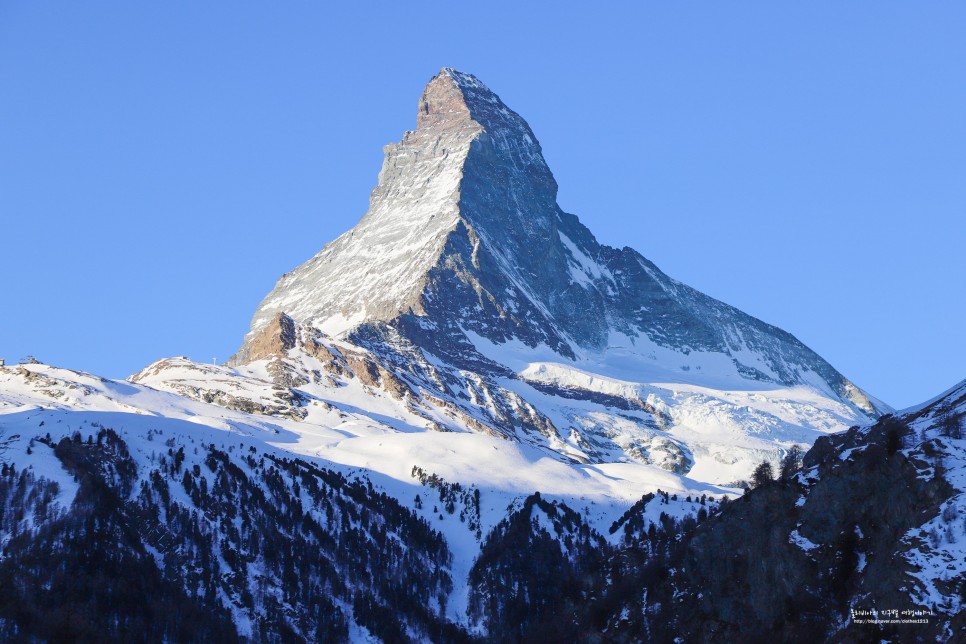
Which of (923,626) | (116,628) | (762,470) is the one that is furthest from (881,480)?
(116,628)

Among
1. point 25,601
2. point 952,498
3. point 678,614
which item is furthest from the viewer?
point 25,601

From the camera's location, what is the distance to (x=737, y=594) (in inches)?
5172

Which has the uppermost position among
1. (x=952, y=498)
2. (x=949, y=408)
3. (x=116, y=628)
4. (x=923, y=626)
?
(x=949, y=408)

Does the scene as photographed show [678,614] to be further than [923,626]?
Yes

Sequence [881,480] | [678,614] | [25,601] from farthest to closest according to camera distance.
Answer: [25,601], [678,614], [881,480]

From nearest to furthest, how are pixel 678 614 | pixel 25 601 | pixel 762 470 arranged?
1. pixel 678 614
2. pixel 25 601
3. pixel 762 470

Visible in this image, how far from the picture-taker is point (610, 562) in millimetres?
197000

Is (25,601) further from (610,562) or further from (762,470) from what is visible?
(762,470)

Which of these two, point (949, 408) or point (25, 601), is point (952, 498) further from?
point (25, 601)

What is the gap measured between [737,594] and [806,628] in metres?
13.2

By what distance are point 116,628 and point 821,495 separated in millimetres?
103334

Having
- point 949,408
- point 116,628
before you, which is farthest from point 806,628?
point 116,628

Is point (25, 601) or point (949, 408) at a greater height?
point (949, 408)

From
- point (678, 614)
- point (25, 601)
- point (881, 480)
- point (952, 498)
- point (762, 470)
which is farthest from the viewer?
point (762, 470)
